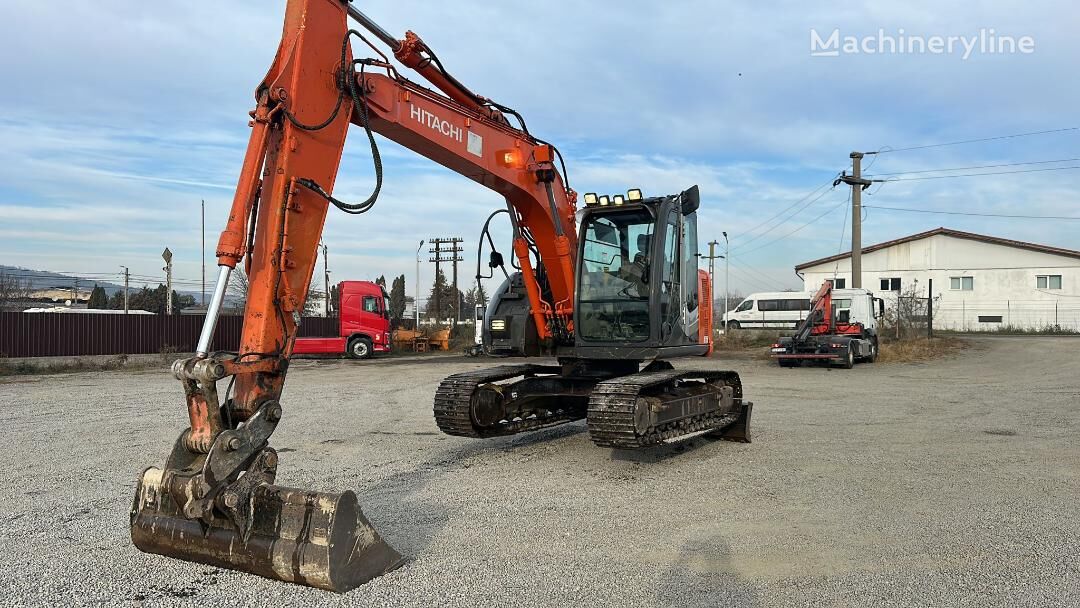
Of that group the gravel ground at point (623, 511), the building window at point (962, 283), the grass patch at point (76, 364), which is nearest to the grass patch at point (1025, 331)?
the building window at point (962, 283)

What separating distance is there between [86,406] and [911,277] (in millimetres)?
46335

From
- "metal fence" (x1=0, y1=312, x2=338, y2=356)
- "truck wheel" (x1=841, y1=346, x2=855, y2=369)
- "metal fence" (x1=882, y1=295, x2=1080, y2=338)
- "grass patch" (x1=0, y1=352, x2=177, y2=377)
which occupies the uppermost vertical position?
"metal fence" (x1=882, y1=295, x2=1080, y2=338)

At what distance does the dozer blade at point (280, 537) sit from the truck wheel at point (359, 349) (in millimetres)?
23594

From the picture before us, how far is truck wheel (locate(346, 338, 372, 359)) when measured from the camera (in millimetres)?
27719

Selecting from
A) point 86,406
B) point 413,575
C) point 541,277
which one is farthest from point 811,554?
point 86,406

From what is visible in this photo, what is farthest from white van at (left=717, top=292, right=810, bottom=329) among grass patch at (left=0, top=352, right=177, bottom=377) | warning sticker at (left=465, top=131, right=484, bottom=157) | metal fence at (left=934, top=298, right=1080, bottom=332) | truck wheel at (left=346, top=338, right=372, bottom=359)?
warning sticker at (left=465, top=131, right=484, bottom=157)

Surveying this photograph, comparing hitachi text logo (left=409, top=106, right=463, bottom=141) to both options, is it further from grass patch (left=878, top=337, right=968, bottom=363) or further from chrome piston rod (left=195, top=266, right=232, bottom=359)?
grass patch (left=878, top=337, right=968, bottom=363)

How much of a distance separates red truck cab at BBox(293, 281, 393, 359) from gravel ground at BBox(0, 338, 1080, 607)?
15.1 m

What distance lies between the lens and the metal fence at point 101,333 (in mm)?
23141

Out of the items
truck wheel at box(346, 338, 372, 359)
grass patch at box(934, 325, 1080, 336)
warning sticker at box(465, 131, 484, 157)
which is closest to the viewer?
warning sticker at box(465, 131, 484, 157)

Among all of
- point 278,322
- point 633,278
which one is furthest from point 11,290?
point 278,322

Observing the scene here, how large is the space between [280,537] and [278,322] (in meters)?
1.25

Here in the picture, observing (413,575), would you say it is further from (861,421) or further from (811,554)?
(861,421)

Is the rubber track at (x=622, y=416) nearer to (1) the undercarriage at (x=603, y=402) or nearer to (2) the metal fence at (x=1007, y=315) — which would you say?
(1) the undercarriage at (x=603, y=402)
